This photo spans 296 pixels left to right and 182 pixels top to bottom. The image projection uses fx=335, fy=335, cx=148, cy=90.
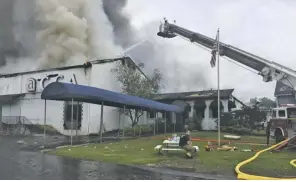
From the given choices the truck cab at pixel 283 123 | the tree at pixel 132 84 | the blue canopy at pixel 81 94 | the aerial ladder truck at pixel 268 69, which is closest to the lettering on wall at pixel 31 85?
the tree at pixel 132 84

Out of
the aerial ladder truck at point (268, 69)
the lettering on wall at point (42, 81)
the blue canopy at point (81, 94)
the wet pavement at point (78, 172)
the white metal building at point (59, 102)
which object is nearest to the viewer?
the wet pavement at point (78, 172)

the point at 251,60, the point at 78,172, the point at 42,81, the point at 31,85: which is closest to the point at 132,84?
the point at 42,81

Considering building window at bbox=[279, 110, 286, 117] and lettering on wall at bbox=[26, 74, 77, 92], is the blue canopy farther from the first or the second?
building window at bbox=[279, 110, 286, 117]

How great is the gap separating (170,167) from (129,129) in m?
19.8

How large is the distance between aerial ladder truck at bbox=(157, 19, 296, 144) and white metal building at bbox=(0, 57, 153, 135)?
680 cm

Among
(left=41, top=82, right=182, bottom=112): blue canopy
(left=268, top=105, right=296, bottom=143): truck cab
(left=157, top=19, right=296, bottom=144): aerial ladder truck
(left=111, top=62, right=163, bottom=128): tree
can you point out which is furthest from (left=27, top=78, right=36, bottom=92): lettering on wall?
(left=268, top=105, right=296, bottom=143): truck cab

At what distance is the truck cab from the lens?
60.4 ft

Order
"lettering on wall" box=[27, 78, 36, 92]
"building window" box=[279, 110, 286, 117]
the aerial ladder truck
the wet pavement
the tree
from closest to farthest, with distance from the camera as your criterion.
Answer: the wet pavement, the aerial ladder truck, "building window" box=[279, 110, 286, 117], "lettering on wall" box=[27, 78, 36, 92], the tree

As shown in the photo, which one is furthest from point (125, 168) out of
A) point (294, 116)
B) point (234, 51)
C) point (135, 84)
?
point (135, 84)

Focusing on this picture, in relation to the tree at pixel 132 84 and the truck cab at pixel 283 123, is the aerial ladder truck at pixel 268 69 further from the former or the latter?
the tree at pixel 132 84

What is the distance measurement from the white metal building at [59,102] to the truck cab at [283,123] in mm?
15405

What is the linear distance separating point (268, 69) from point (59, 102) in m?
17.6

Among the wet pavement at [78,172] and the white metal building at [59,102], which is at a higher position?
the white metal building at [59,102]

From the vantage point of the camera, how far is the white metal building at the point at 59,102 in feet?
95.9
